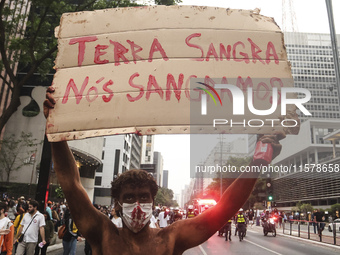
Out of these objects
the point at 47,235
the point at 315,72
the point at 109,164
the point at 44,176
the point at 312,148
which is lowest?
the point at 47,235

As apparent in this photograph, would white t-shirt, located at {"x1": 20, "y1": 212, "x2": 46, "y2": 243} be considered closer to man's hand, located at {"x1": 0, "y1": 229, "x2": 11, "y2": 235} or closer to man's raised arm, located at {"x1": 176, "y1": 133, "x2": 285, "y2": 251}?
man's hand, located at {"x1": 0, "y1": 229, "x2": 11, "y2": 235}

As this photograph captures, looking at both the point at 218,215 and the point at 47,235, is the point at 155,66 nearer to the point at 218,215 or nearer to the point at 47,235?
the point at 218,215

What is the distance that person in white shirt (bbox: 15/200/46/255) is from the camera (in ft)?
23.7

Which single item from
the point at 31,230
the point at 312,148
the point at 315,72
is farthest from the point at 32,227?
the point at 315,72

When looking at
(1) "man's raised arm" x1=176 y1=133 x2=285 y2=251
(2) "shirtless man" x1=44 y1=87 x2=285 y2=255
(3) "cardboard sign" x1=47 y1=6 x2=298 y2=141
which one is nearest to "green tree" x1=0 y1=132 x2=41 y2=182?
(3) "cardboard sign" x1=47 y1=6 x2=298 y2=141

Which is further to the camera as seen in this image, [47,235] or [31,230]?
[47,235]

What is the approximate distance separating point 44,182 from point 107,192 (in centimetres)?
5813

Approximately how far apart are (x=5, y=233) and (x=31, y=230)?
0.74 metres

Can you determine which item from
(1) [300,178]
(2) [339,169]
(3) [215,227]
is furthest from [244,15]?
(1) [300,178]

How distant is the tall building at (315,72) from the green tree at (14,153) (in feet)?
292

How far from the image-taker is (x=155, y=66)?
7.27 feet

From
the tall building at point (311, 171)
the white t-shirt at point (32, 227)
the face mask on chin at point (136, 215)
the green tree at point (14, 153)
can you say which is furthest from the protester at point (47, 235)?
the tall building at point (311, 171)

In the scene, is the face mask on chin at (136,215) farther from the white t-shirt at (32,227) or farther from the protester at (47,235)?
the protester at (47,235)

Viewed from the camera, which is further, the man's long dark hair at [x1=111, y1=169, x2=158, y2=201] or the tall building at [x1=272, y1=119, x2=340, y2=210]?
the tall building at [x1=272, y1=119, x2=340, y2=210]
